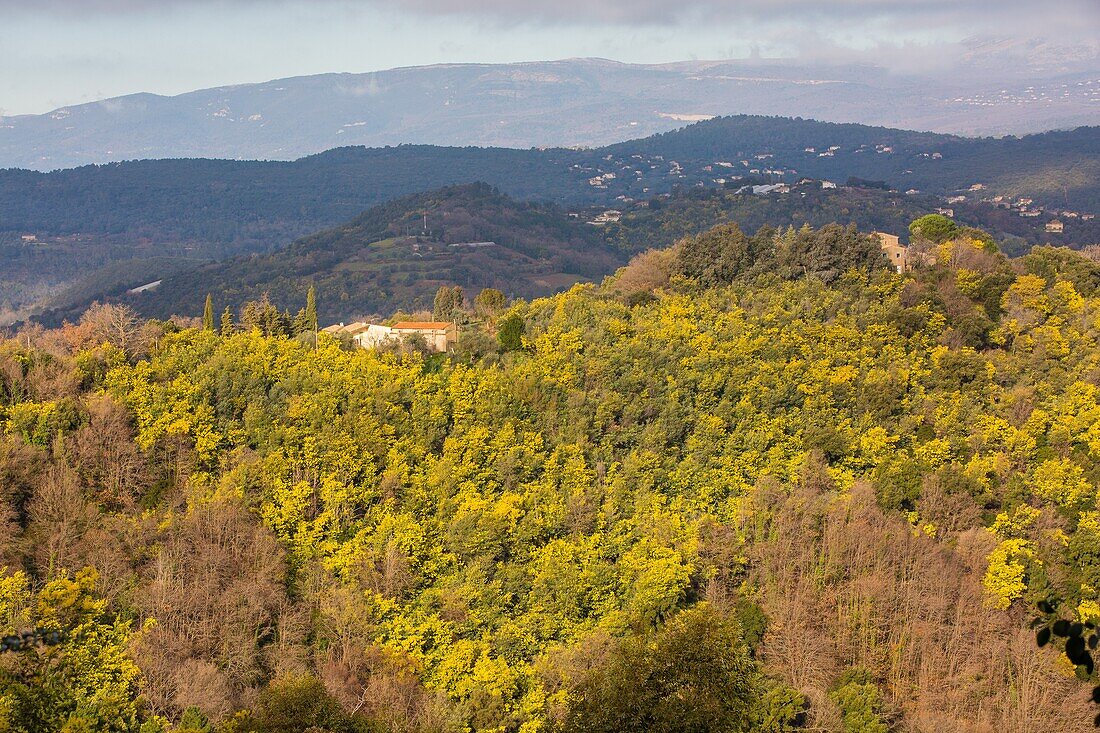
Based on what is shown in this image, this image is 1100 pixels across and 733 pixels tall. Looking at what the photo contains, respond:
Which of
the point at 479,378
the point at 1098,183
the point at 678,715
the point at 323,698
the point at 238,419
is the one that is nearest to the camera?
the point at 678,715

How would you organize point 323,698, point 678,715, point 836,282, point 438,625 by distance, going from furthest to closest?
point 836,282
point 438,625
point 323,698
point 678,715

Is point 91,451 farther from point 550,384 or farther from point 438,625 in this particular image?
point 550,384

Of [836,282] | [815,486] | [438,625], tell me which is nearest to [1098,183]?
[836,282]

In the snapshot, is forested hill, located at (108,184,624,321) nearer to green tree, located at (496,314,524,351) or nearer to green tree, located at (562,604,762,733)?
green tree, located at (496,314,524,351)

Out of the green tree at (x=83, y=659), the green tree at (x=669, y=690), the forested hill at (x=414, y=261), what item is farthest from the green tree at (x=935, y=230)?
the forested hill at (x=414, y=261)

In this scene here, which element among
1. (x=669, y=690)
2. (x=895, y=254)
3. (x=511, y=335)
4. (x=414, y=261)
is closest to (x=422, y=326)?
(x=511, y=335)

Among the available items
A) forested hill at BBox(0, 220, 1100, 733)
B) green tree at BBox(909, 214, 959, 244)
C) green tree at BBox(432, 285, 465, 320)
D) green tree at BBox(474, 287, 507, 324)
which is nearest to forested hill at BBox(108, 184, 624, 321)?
green tree at BBox(432, 285, 465, 320)

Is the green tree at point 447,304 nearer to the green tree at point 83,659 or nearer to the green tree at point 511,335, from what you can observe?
the green tree at point 511,335
